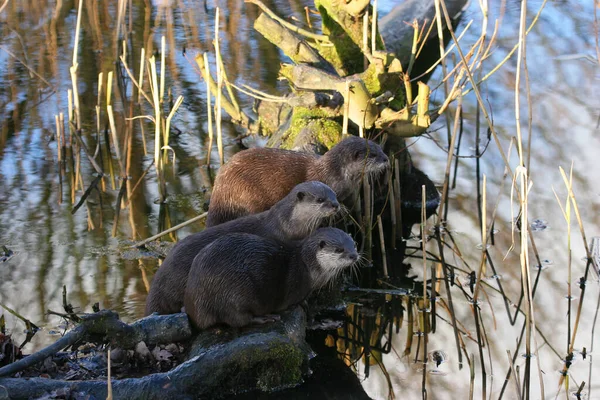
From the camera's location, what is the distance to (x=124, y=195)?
6723 millimetres

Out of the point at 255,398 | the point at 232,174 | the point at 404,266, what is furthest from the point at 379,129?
the point at 255,398

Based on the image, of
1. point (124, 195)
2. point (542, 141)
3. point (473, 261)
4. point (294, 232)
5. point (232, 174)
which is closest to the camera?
point (294, 232)

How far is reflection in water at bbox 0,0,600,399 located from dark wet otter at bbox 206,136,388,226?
697 millimetres

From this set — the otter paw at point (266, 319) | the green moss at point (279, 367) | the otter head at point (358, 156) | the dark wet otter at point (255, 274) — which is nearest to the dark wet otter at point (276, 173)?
the otter head at point (358, 156)

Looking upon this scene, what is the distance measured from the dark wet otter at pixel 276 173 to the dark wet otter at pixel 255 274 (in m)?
0.86

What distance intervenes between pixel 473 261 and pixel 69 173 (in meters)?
3.21

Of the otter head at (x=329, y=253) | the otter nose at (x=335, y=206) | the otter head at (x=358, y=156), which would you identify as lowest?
the otter head at (x=329, y=253)

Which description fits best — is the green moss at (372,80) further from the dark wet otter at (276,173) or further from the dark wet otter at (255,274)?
the dark wet otter at (255,274)

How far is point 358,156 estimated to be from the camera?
5.28m

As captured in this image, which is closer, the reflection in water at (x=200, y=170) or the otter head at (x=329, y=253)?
the otter head at (x=329, y=253)

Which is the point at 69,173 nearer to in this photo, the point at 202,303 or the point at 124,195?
the point at 124,195

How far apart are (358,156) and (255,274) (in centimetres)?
143

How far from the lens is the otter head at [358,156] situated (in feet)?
17.3

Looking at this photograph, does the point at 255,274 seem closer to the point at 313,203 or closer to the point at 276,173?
the point at 313,203
